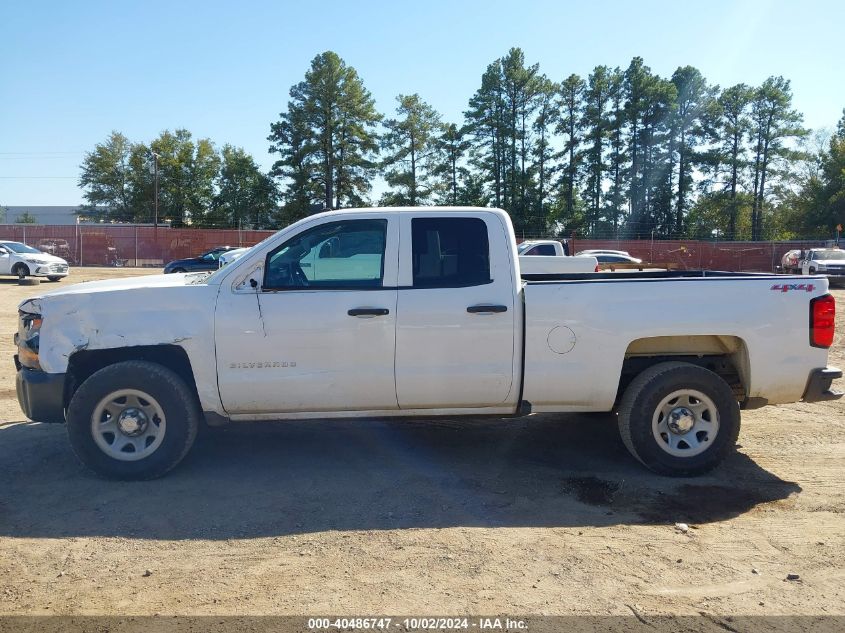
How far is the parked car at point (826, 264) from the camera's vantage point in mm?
28970

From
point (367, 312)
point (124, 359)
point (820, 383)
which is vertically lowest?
point (820, 383)

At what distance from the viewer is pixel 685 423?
16.9 ft

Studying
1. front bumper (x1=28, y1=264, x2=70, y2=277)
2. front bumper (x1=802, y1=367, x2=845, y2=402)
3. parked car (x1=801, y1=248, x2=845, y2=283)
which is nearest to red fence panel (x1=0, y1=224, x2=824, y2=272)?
parked car (x1=801, y1=248, x2=845, y2=283)

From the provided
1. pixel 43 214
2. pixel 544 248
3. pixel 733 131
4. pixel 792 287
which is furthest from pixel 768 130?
pixel 43 214

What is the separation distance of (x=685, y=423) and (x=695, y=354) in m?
0.56

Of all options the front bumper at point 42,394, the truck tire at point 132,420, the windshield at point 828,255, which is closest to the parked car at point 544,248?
the windshield at point 828,255

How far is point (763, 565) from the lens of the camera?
3812 millimetres

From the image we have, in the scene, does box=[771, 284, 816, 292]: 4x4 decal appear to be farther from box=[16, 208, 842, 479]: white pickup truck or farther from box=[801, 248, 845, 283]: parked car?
box=[801, 248, 845, 283]: parked car

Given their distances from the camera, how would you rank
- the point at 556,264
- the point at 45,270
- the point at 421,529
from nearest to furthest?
the point at 421,529, the point at 556,264, the point at 45,270

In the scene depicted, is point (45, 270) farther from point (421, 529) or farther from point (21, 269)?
point (421, 529)

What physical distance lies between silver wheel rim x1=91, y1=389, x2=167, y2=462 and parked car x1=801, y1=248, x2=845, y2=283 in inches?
1163

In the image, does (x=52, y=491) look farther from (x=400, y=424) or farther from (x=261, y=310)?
(x=400, y=424)

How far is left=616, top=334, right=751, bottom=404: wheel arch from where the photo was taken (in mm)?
5230

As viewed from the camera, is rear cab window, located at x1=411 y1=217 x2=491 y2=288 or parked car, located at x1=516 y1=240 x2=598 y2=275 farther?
parked car, located at x1=516 y1=240 x2=598 y2=275
